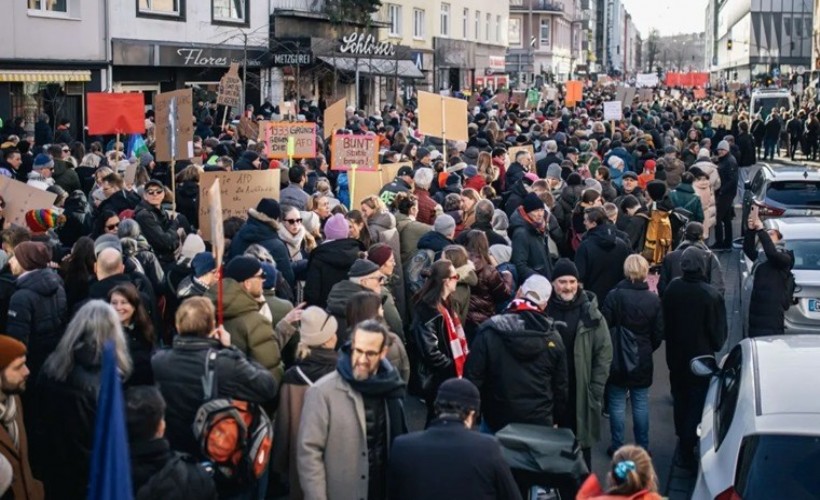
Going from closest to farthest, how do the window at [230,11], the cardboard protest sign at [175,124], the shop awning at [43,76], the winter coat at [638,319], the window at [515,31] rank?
the winter coat at [638,319]
the cardboard protest sign at [175,124]
the shop awning at [43,76]
the window at [230,11]
the window at [515,31]

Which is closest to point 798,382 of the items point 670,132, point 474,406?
point 474,406

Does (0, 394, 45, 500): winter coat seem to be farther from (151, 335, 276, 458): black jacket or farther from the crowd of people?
(151, 335, 276, 458): black jacket

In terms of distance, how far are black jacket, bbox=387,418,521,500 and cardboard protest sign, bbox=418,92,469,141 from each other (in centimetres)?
1276

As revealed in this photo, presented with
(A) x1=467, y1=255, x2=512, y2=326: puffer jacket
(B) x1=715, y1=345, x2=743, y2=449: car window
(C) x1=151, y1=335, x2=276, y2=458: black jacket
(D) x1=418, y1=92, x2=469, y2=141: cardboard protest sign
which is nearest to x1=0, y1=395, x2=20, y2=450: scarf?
(C) x1=151, y1=335, x2=276, y2=458: black jacket

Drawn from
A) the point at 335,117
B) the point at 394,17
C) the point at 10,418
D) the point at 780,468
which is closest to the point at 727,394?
the point at 780,468

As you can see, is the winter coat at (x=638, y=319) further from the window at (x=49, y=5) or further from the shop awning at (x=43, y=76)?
the window at (x=49, y=5)

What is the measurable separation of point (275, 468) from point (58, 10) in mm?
22594

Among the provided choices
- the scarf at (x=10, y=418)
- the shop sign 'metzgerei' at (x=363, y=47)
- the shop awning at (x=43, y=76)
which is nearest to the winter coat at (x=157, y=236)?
the scarf at (x=10, y=418)

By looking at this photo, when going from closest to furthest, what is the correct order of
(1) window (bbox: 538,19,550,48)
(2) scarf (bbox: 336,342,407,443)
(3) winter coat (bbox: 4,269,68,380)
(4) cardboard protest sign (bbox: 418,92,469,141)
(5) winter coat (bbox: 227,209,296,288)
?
(2) scarf (bbox: 336,342,407,443)
(3) winter coat (bbox: 4,269,68,380)
(5) winter coat (bbox: 227,209,296,288)
(4) cardboard protest sign (bbox: 418,92,469,141)
(1) window (bbox: 538,19,550,48)

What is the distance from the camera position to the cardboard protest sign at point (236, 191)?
12555 millimetres

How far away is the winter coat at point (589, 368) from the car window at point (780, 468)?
8.50 ft

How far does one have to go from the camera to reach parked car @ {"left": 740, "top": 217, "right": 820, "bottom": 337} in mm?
11891

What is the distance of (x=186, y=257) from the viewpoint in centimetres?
952

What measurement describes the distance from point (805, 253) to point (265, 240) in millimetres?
5628
